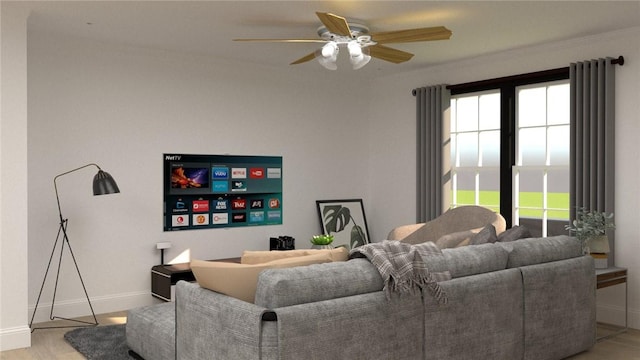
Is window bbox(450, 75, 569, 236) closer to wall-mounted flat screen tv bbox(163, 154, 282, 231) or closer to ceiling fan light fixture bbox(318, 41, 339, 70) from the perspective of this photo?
wall-mounted flat screen tv bbox(163, 154, 282, 231)

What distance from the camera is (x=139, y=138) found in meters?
6.16

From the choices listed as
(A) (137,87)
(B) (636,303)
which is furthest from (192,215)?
(B) (636,303)

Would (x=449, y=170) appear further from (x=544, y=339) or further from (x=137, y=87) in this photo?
(x=137, y=87)

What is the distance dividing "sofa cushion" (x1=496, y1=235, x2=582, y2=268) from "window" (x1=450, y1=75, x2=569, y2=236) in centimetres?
158

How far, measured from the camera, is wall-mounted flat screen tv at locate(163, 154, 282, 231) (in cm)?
640

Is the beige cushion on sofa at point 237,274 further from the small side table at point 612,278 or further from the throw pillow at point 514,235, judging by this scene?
the small side table at point 612,278

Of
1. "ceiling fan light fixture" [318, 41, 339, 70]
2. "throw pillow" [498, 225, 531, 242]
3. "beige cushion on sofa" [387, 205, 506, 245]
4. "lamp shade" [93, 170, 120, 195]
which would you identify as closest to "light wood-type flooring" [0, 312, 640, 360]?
"throw pillow" [498, 225, 531, 242]

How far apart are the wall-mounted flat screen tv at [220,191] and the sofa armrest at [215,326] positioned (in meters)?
2.98

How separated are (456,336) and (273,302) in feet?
4.30

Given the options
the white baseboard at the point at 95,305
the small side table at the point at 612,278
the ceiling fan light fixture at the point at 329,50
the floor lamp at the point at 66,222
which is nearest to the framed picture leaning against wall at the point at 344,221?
the white baseboard at the point at 95,305

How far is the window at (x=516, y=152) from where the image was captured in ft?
20.1

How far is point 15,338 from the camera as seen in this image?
15.5ft

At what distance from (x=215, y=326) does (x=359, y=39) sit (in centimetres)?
255

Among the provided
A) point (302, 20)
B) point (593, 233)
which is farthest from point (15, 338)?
point (593, 233)
